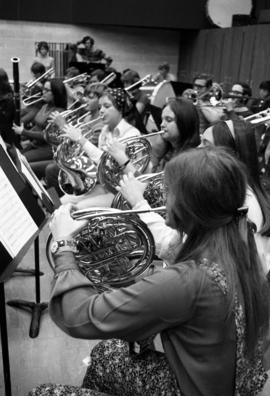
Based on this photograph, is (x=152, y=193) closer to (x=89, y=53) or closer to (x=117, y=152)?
(x=117, y=152)

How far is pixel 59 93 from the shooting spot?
4.02 m

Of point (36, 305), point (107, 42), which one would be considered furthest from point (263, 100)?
point (107, 42)

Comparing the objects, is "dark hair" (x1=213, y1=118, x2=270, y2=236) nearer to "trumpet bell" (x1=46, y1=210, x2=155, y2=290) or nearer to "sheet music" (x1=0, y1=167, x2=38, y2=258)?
"trumpet bell" (x1=46, y1=210, x2=155, y2=290)

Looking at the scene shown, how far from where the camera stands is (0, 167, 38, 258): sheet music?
4.38ft

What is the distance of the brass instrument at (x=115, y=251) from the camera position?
1.54 m

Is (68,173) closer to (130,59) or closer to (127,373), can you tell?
(127,373)

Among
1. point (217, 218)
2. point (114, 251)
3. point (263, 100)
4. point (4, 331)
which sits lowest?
point (263, 100)

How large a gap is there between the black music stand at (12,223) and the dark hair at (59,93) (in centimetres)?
239

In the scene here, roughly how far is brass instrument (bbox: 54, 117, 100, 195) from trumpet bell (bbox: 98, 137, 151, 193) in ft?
1.23

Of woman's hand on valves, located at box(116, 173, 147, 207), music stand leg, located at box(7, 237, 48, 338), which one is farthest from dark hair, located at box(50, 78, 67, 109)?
woman's hand on valves, located at box(116, 173, 147, 207)

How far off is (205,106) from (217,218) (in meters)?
2.91

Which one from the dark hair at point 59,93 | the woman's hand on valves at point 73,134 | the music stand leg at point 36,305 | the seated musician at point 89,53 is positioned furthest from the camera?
the seated musician at point 89,53

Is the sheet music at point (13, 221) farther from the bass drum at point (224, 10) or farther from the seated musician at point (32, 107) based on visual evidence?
the bass drum at point (224, 10)

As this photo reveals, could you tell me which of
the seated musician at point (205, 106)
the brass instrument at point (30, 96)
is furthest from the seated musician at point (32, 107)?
the seated musician at point (205, 106)
